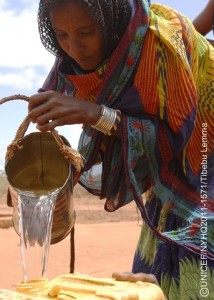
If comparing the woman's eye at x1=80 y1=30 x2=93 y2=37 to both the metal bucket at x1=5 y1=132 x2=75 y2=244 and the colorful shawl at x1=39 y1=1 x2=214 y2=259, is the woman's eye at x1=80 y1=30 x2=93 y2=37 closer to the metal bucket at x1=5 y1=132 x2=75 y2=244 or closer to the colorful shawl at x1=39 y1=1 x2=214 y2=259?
the colorful shawl at x1=39 y1=1 x2=214 y2=259

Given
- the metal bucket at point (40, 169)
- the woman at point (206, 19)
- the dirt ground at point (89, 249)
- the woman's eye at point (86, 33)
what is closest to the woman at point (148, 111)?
the woman's eye at point (86, 33)

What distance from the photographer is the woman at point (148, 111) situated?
7.30 feet

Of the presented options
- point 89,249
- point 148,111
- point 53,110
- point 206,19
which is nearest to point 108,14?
point 148,111

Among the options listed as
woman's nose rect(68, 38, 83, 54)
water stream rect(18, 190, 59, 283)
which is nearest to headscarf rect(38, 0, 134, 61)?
woman's nose rect(68, 38, 83, 54)

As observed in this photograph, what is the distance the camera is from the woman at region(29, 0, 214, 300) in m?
2.23

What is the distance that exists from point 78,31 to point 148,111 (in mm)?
372

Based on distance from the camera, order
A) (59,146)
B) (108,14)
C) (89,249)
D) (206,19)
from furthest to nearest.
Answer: (89,249) < (206,19) < (108,14) < (59,146)

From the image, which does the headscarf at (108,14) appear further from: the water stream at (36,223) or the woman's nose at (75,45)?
the water stream at (36,223)

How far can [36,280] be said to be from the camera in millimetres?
1502

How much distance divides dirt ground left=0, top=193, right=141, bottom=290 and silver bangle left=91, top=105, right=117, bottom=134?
4.49 metres

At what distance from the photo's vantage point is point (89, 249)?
408 inches

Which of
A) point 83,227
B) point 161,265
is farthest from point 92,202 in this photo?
point 161,265

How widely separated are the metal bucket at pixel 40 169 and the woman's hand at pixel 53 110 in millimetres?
142

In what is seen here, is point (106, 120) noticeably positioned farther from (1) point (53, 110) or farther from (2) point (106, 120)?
(1) point (53, 110)
